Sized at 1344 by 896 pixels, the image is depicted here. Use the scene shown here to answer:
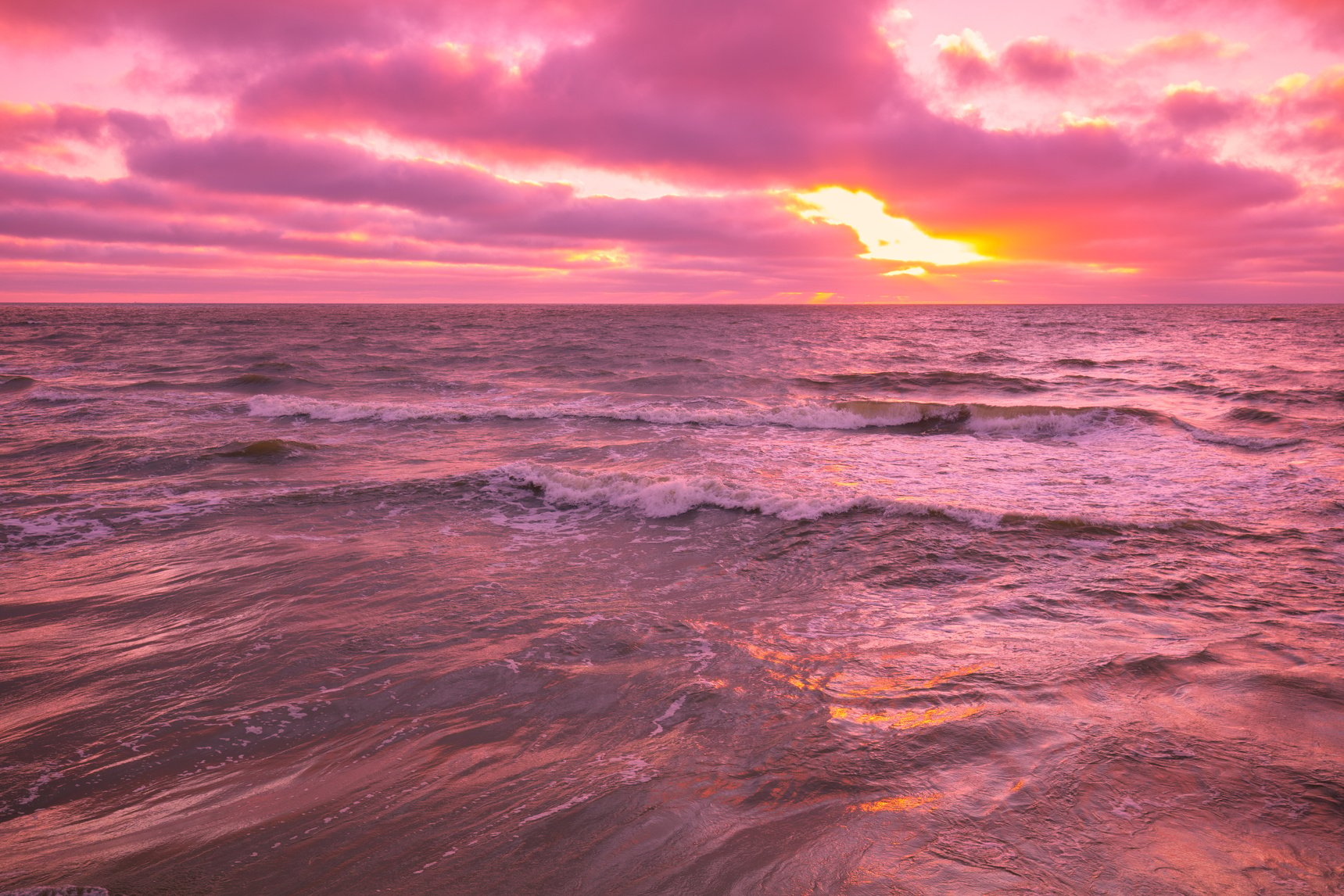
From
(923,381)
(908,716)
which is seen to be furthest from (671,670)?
(923,381)

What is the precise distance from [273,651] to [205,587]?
81.3 inches

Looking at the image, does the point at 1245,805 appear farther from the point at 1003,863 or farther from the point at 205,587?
the point at 205,587

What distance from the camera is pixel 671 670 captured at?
5.25m

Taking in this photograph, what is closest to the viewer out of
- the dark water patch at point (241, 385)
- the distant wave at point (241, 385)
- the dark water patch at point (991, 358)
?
the dark water patch at point (241, 385)

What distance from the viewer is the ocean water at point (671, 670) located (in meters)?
3.33

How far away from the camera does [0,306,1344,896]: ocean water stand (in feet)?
10.9

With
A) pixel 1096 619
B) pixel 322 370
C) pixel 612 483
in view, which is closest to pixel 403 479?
pixel 612 483

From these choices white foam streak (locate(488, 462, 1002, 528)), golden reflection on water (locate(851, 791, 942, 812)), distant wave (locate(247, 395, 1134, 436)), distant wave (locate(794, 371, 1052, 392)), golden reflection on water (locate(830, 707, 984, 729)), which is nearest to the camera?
golden reflection on water (locate(851, 791, 942, 812))

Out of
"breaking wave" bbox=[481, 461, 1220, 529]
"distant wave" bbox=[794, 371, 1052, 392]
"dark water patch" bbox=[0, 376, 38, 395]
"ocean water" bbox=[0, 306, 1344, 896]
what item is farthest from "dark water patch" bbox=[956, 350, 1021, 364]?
"dark water patch" bbox=[0, 376, 38, 395]

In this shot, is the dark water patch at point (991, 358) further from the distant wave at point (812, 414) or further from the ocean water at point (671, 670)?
the ocean water at point (671, 670)

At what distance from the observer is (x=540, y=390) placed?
24.5 meters

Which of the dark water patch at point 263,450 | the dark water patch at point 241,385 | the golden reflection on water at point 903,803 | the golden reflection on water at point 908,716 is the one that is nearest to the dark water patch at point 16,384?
the dark water patch at point 241,385

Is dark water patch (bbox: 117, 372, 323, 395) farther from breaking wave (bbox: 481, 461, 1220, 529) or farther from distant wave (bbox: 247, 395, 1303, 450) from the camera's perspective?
breaking wave (bbox: 481, 461, 1220, 529)

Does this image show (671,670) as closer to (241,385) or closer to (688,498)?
(688,498)
